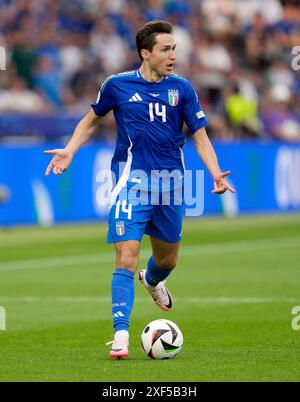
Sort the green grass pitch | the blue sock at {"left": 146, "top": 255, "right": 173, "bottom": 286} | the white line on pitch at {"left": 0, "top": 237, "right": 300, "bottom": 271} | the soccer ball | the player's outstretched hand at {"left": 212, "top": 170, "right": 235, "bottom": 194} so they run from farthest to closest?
the white line on pitch at {"left": 0, "top": 237, "right": 300, "bottom": 271} → the blue sock at {"left": 146, "top": 255, "right": 173, "bottom": 286} → the player's outstretched hand at {"left": 212, "top": 170, "right": 235, "bottom": 194} → the soccer ball → the green grass pitch

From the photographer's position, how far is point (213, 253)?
60.5 ft

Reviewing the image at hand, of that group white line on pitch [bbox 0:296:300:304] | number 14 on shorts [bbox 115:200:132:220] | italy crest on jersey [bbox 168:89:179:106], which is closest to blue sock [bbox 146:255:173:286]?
number 14 on shorts [bbox 115:200:132:220]

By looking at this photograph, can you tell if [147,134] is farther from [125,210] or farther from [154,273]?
[154,273]

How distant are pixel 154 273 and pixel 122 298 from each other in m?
1.31

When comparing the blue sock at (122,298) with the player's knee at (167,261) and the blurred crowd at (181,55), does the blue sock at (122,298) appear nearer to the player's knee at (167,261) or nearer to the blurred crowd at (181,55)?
the player's knee at (167,261)

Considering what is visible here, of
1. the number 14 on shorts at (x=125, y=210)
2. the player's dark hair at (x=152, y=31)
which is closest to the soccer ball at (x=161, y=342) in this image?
the number 14 on shorts at (x=125, y=210)

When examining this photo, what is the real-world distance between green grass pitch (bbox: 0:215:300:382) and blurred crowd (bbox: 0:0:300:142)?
11.4ft

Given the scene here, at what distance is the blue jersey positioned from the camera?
9484mm

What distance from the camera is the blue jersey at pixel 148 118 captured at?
31.1 feet

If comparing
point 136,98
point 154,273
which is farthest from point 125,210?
point 154,273

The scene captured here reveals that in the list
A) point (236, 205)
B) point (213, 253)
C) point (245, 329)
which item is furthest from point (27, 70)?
point (245, 329)

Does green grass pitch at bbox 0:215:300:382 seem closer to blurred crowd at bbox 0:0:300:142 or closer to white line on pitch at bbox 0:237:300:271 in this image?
white line on pitch at bbox 0:237:300:271

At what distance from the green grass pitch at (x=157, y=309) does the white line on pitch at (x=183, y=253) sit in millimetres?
16

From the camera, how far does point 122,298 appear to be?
9094 millimetres
